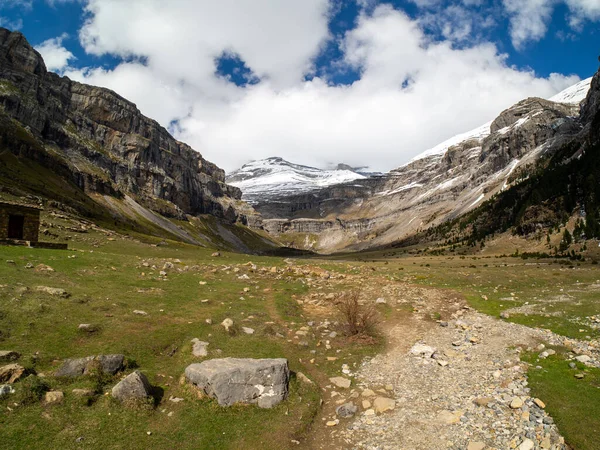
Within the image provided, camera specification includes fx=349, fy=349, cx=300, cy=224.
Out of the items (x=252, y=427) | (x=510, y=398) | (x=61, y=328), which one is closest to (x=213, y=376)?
(x=252, y=427)

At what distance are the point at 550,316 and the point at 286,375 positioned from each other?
19021 millimetres

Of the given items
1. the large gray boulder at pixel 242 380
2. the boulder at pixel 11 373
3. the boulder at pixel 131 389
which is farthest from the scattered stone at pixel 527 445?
the boulder at pixel 11 373

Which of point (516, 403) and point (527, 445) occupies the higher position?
point (516, 403)

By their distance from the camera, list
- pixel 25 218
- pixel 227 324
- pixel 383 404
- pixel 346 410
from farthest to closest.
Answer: pixel 25 218 < pixel 227 324 < pixel 383 404 < pixel 346 410

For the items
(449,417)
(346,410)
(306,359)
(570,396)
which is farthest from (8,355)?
(570,396)

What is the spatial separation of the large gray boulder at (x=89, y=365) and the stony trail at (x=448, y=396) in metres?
8.06

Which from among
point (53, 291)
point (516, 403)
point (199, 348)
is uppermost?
point (53, 291)

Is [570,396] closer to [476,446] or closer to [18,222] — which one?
[476,446]

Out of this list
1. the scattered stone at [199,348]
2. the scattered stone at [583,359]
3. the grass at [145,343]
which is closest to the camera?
the grass at [145,343]

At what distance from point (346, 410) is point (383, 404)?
1522 millimetres

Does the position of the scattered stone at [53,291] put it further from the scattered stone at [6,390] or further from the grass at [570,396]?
the grass at [570,396]

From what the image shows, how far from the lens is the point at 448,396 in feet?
46.7

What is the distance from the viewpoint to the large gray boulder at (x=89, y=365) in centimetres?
1274

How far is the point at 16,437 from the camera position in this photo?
961 cm
